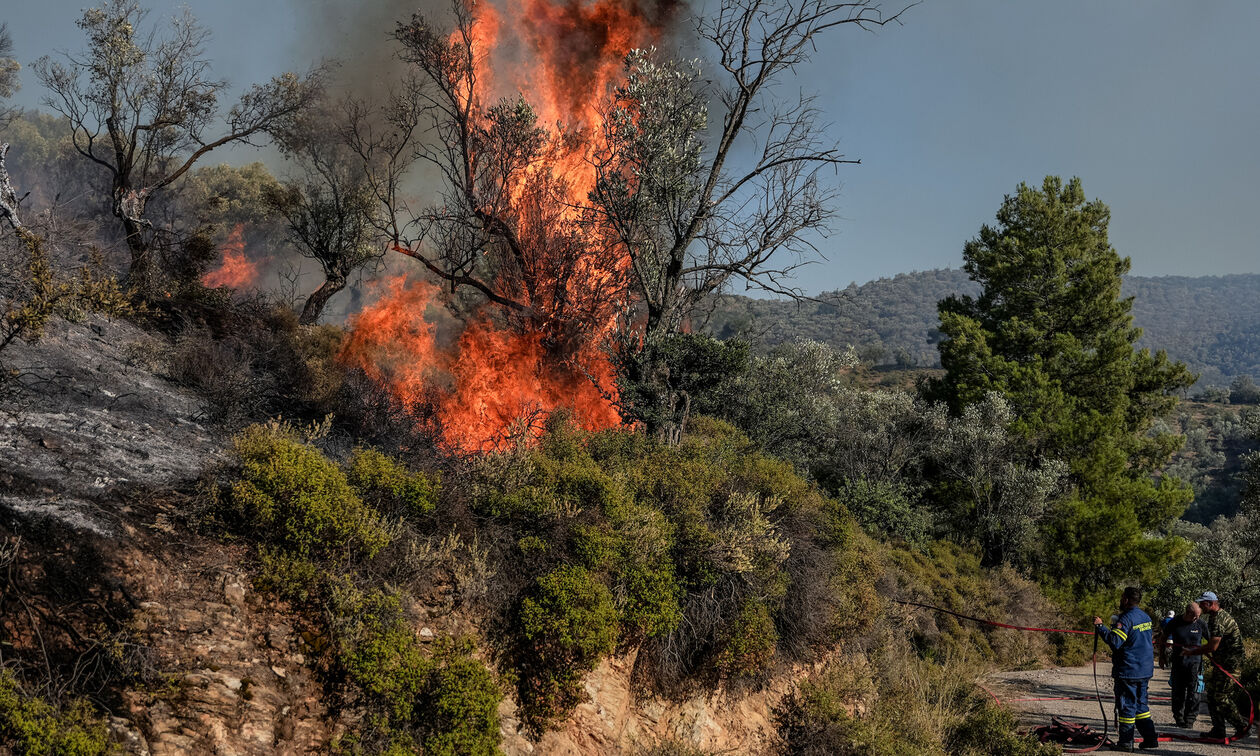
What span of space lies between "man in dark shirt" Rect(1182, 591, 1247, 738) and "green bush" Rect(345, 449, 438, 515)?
10798 mm

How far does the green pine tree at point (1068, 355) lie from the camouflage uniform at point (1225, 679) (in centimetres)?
1544

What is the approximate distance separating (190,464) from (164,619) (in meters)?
2.98

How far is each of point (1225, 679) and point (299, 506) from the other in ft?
41.4

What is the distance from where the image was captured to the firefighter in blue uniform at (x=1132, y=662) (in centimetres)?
932

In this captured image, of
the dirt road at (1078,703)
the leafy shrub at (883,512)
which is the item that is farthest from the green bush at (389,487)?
the leafy shrub at (883,512)

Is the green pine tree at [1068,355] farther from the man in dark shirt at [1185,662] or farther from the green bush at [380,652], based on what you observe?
the green bush at [380,652]

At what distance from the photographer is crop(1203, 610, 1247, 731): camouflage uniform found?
9984 millimetres

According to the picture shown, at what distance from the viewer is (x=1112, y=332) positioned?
97.0ft

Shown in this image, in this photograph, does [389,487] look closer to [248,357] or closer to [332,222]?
[248,357]

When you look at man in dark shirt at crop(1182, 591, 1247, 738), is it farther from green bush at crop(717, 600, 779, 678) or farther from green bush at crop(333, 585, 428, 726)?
green bush at crop(333, 585, 428, 726)

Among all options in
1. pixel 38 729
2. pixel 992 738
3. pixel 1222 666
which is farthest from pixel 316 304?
pixel 1222 666

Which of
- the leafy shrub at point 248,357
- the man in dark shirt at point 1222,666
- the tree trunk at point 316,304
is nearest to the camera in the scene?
the man in dark shirt at point 1222,666

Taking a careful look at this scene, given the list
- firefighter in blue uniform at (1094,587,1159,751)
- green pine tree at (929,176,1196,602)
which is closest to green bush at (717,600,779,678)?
firefighter in blue uniform at (1094,587,1159,751)

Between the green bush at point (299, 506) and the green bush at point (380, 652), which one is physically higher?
the green bush at point (299, 506)
